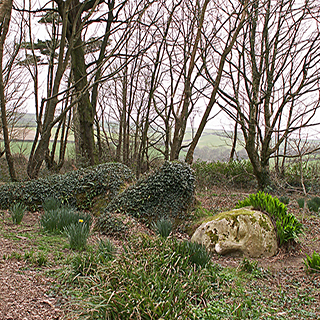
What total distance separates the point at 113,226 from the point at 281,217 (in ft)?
10.0

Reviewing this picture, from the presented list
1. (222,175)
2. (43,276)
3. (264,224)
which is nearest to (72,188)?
(43,276)

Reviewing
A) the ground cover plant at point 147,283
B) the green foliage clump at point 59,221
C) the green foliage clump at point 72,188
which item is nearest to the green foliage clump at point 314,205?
the ground cover plant at point 147,283

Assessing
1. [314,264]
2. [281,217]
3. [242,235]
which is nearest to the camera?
[314,264]

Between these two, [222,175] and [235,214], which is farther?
[222,175]

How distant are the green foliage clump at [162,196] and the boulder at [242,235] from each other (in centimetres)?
131

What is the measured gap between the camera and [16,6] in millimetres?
7336

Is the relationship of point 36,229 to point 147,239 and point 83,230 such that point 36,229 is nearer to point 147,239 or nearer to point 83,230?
point 83,230

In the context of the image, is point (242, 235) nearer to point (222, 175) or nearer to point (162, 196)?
point (162, 196)

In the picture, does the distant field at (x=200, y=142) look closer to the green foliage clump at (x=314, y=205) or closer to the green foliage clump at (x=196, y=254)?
the green foliage clump at (x=314, y=205)

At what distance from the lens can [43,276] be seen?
303 centimetres

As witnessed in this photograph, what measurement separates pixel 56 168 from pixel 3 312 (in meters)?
8.29

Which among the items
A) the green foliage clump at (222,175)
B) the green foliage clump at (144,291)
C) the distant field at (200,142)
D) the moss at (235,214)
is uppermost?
the distant field at (200,142)

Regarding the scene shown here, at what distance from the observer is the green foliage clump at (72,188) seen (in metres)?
6.71

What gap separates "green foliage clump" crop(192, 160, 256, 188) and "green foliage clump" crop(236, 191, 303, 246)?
592cm
